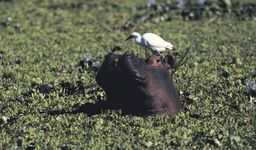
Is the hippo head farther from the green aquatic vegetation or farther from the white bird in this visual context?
the white bird

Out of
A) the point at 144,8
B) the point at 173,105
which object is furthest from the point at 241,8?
the point at 173,105

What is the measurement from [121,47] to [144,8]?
2847 mm

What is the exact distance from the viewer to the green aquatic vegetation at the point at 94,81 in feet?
18.3

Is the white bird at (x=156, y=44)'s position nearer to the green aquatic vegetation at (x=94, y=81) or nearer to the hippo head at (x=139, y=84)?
the green aquatic vegetation at (x=94, y=81)

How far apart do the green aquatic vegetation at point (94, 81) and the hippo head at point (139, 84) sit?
11cm

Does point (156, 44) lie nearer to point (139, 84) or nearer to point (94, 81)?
point (94, 81)

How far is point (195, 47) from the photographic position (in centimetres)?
944

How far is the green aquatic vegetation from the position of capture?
5586mm

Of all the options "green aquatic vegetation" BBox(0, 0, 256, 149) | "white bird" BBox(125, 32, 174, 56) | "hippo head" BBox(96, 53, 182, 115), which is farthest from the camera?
"white bird" BBox(125, 32, 174, 56)

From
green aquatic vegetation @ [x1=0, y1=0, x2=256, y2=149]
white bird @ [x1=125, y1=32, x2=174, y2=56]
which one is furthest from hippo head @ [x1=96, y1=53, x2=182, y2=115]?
white bird @ [x1=125, y1=32, x2=174, y2=56]

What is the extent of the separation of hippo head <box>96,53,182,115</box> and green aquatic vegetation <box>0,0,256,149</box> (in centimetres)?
11

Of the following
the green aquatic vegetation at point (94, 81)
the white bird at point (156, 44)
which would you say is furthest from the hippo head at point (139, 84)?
the white bird at point (156, 44)

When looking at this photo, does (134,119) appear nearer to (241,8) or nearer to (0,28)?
(0,28)

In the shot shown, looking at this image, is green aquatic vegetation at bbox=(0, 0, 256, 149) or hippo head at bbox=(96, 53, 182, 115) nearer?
green aquatic vegetation at bbox=(0, 0, 256, 149)
